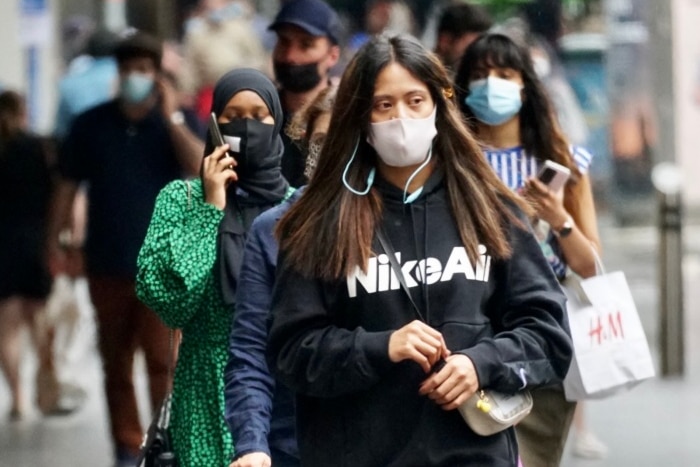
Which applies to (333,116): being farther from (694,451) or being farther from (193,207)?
(694,451)

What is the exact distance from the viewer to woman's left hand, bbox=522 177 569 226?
5.43m

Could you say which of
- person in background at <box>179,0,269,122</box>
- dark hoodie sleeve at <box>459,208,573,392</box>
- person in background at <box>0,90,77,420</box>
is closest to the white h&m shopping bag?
dark hoodie sleeve at <box>459,208,573,392</box>

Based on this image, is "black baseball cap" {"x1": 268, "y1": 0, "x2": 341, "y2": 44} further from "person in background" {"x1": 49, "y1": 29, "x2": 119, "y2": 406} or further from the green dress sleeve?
"person in background" {"x1": 49, "y1": 29, "x2": 119, "y2": 406}

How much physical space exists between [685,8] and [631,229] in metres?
2.36

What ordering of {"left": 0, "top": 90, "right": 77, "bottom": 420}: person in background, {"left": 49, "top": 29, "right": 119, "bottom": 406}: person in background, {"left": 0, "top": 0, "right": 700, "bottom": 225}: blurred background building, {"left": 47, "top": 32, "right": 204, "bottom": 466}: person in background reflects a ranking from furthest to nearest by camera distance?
{"left": 0, "top": 0, "right": 700, "bottom": 225}: blurred background building, {"left": 49, "top": 29, "right": 119, "bottom": 406}: person in background, {"left": 0, "top": 90, "right": 77, "bottom": 420}: person in background, {"left": 47, "top": 32, "right": 204, "bottom": 466}: person in background

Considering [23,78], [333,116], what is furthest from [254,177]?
[23,78]

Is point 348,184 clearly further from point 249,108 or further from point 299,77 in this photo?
point 299,77

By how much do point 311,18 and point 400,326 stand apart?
2947mm

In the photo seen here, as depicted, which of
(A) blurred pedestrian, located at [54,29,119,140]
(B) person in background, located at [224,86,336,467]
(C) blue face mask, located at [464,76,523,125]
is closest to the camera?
(B) person in background, located at [224,86,336,467]

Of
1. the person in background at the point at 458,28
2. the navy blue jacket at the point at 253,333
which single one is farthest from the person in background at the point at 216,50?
the navy blue jacket at the point at 253,333

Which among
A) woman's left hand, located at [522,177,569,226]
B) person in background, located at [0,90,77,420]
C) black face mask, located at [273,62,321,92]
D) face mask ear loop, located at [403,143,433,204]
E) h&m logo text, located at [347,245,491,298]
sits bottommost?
person in background, located at [0,90,77,420]

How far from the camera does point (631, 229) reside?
57.7ft

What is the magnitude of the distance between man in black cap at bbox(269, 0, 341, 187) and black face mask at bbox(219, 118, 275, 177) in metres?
1.17

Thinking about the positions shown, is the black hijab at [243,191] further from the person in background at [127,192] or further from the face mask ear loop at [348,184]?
the person in background at [127,192]
